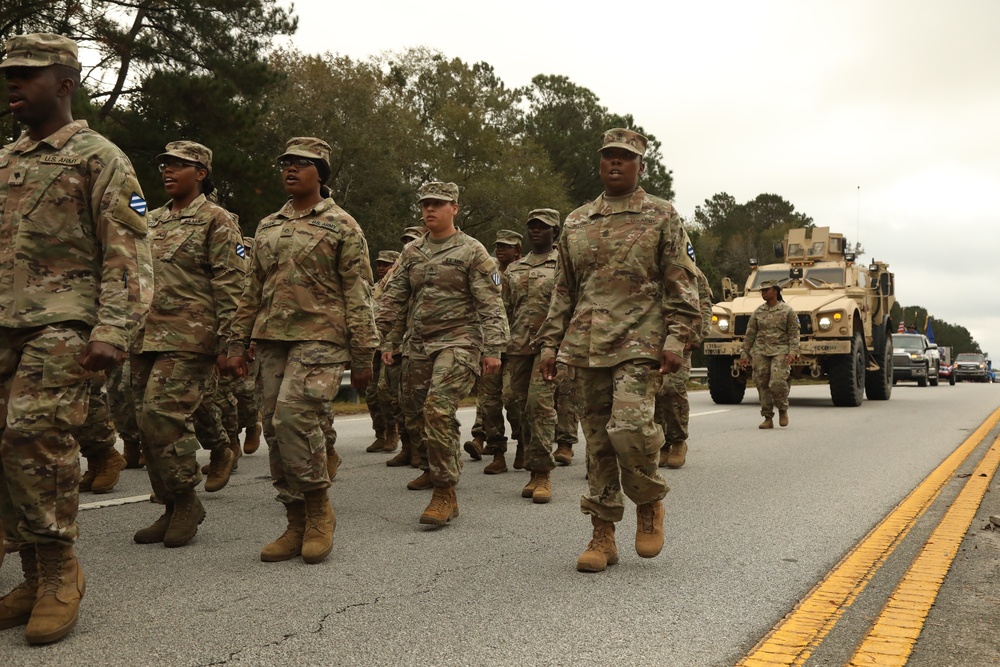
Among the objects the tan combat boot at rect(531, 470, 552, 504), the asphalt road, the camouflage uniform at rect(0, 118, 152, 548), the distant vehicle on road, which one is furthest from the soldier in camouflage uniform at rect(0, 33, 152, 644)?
the distant vehicle on road

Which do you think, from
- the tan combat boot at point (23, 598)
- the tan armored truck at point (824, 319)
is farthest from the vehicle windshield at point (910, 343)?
the tan combat boot at point (23, 598)

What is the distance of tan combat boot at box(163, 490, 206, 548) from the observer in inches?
200

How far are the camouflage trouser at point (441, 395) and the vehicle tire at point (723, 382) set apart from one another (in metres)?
12.0

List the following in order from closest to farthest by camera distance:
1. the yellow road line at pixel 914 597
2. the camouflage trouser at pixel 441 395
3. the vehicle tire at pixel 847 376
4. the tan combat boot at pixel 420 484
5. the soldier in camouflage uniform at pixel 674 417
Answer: the yellow road line at pixel 914 597, the camouflage trouser at pixel 441 395, the tan combat boot at pixel 420 484, the soldier in camouflage uniform at pixel 674 417, the vehicle tire at pixel 847 376

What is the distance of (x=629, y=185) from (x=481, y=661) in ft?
8.22

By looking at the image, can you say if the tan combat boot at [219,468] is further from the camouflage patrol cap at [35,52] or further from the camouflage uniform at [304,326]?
the camouflage patrol cap at [35,52]

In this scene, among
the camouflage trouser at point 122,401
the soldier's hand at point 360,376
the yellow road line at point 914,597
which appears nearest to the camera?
the yellow road line at point 914,597

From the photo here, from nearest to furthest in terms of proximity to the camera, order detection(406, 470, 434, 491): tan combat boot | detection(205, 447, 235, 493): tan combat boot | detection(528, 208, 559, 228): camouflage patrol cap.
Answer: detection(205, 447, 235, 493): tan combat boot < detection(406, 470, 434, 491): tan combat boot < detection(528, 208, 559, 228): camouflage patrol cap

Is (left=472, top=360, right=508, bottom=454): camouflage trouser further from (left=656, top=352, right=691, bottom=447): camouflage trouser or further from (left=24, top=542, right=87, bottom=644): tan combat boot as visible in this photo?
(left=24, top=542, right=87, bottom=644): tan combat boot

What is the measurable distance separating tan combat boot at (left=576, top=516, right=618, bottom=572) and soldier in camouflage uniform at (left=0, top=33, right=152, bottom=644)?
2.13 meters

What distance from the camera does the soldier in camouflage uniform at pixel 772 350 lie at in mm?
13016

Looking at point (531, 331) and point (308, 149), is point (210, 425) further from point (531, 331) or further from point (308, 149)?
point (531, 331)

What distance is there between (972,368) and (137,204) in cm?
4749

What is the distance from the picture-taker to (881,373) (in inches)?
777
